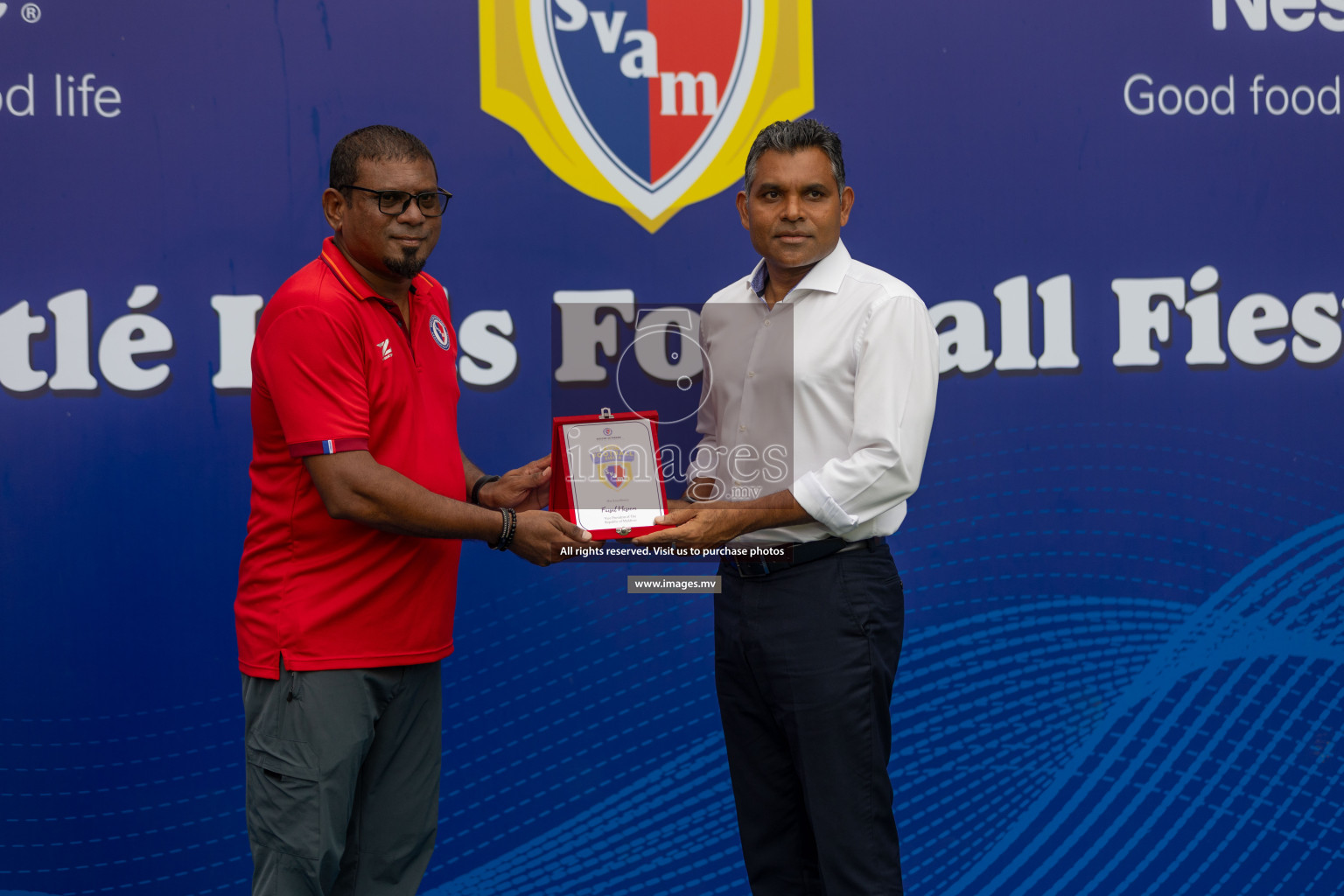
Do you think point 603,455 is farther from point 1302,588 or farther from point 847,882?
point 1302,588

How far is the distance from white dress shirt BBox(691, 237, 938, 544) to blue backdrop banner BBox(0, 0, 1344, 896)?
565 mm

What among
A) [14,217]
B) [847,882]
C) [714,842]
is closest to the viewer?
[847,882]

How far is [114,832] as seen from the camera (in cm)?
287

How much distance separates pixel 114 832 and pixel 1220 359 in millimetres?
3312

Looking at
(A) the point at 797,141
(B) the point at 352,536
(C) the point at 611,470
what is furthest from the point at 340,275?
(A) the point at 797,141

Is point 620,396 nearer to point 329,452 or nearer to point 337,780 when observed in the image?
point 329,452

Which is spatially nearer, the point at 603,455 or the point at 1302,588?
the point at 603,455

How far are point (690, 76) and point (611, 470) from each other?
4.19 feet

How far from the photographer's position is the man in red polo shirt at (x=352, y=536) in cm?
205

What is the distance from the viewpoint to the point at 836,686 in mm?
2111

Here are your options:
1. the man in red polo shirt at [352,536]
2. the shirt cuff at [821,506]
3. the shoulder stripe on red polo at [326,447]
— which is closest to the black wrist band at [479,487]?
the man in red polo shirt at [352,536]

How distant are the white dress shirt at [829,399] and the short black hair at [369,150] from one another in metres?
0.76

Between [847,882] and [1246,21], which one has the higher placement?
A: [1246,21]

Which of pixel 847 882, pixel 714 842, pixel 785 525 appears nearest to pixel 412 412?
pixel 785 525
